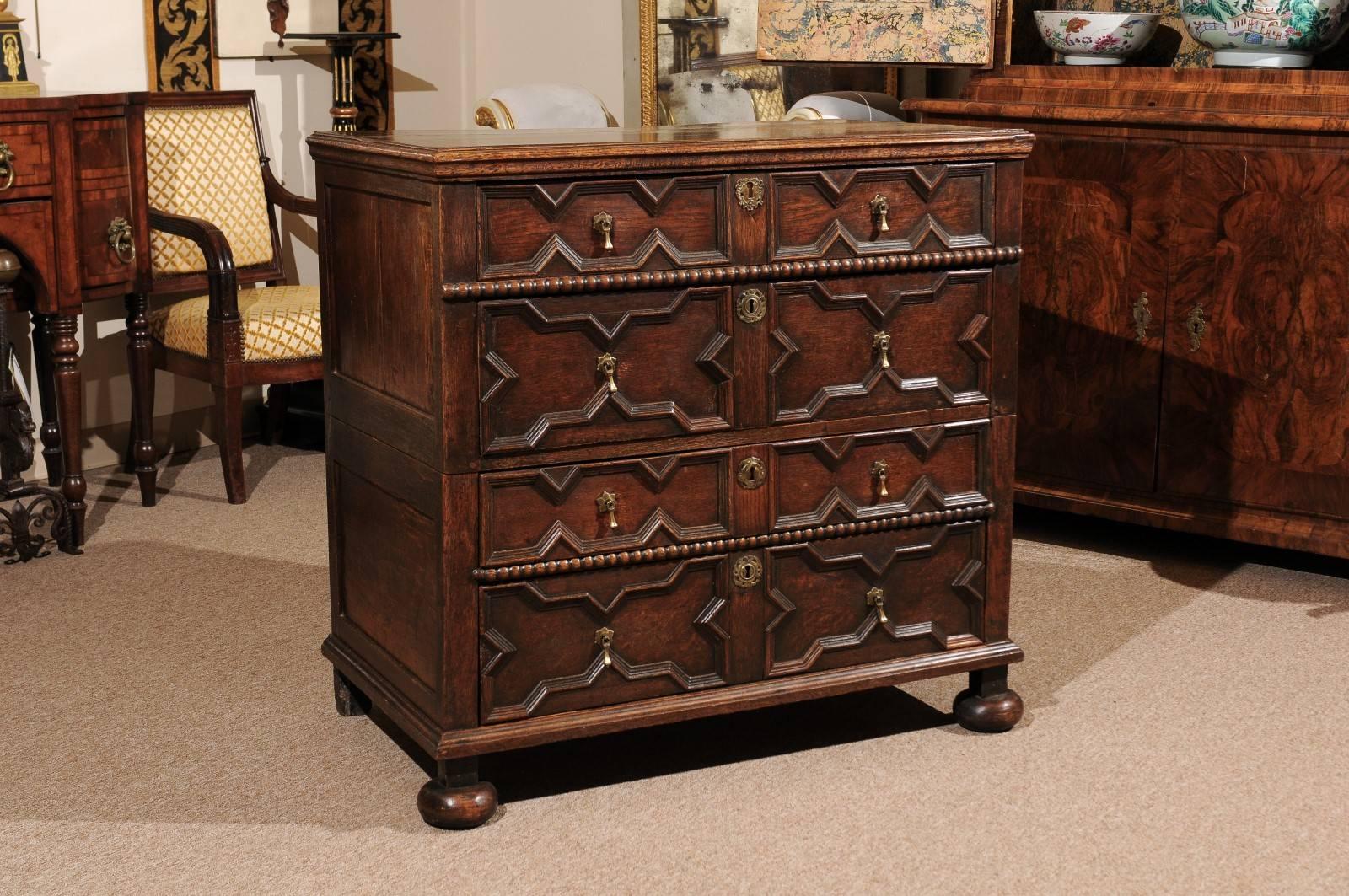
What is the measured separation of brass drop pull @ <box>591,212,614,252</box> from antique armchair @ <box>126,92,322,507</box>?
226cm

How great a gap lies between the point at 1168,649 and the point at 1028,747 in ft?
2.20

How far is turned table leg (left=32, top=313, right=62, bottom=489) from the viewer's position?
4.73 meters

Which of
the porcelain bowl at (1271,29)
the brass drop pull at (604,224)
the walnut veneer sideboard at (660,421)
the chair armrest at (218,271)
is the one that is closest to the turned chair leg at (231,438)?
the chair armrest at (218,271)

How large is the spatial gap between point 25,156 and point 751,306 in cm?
220

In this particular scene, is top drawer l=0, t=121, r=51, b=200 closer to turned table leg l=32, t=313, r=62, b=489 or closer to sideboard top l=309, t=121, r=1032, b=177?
turned table leg l=32, t=313, r=62, b=489

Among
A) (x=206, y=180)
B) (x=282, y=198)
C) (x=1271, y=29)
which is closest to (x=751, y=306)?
(x=1271, y=29)

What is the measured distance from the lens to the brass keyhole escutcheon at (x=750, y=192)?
2.67 meters

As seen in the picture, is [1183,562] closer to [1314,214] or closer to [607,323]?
[1314,214]

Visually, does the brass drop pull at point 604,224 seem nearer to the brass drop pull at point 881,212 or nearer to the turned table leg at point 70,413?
the brass drop pull at point 881,212

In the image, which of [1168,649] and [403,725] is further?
[1168,649]

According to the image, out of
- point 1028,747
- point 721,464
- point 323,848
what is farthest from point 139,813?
point 1028,747

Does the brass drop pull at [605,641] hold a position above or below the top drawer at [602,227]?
below

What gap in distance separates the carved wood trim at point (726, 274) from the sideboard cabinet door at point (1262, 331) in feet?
3.95

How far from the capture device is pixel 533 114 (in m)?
4.71
